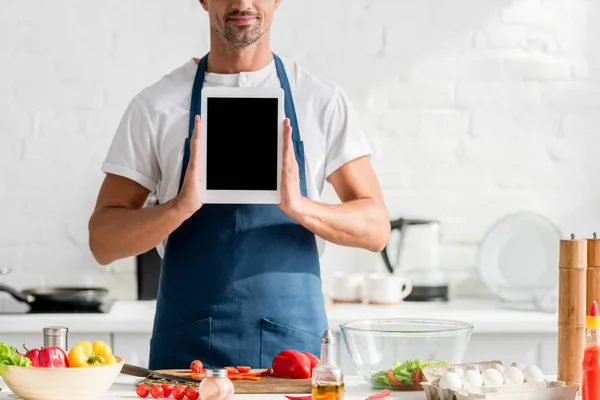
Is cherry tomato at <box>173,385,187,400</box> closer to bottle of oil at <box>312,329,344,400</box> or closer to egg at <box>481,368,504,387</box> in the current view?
bottle of oil at <box>312,329,344,400</box>

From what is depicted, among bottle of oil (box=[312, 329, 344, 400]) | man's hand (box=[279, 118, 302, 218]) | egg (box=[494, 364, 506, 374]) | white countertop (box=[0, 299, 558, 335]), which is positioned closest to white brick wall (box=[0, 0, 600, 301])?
white countertop (box=[0, 299, 558, 335])

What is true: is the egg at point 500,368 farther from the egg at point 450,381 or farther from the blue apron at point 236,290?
the blue apron at point 236,290

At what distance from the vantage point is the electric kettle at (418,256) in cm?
370

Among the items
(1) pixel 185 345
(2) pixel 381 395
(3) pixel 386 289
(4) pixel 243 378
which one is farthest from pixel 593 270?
(3) pixel 386 289

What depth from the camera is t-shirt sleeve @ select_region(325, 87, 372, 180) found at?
257 centimetres

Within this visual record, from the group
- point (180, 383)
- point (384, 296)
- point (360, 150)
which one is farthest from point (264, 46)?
point (384, 296)

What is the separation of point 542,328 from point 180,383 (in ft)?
5.54

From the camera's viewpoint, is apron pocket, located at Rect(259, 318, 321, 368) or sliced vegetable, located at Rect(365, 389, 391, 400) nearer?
sliced vegetable, located at Rect(365, 389, 391, 400)

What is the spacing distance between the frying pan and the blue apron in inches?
35.3

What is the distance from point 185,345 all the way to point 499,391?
2.89ft

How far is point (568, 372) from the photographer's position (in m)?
2.03

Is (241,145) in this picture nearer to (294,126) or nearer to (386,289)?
(294,126)

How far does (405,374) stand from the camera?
2.01 m

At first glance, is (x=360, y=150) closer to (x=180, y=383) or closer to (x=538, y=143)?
(x=180, y=383)
